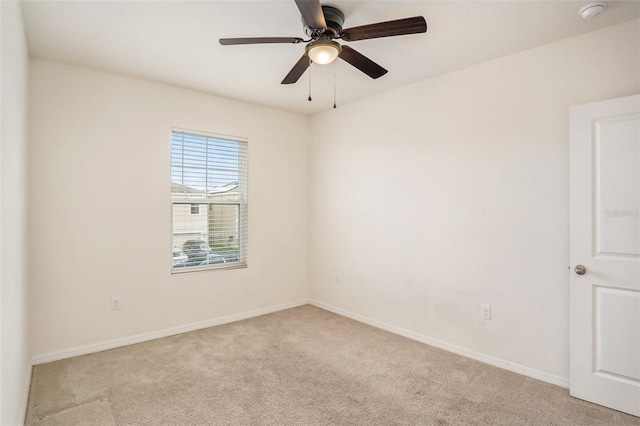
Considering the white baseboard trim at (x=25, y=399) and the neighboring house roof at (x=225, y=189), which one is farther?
the neighboring house roof at (x=225, y=189)

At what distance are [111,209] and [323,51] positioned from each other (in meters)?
2.47

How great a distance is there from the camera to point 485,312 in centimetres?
297

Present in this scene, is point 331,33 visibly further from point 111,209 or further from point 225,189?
point 111,209

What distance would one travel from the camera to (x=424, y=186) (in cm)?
341

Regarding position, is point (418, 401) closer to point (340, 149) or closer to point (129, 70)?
point (340, 149)

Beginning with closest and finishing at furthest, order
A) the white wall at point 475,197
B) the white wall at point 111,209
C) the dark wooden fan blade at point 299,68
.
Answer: the dark wooden fan blade at point 299,68 < the white wall at point 475,197 < the white wall at point 111,209

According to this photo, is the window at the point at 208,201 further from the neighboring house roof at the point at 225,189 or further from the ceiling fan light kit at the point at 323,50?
the ceiling fan light kit at the point at 323,50

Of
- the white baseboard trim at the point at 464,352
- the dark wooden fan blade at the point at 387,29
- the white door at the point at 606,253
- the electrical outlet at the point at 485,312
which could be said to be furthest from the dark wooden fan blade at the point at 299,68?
the white baseboard trim at the point at 464,352

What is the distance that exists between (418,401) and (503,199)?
1.72m

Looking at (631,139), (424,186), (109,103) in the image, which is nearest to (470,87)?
(424,186)

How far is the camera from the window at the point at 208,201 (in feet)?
12.1

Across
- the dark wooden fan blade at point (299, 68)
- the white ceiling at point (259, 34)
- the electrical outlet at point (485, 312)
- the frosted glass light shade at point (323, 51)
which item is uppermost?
the white ceiling at point (259, 34)

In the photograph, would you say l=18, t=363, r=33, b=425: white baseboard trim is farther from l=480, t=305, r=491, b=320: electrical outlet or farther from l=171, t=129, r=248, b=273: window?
l=480, t=305, r=491, b=320: electrical outlet

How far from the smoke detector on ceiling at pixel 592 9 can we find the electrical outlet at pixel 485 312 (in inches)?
86.7
